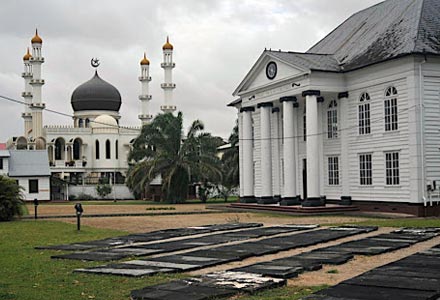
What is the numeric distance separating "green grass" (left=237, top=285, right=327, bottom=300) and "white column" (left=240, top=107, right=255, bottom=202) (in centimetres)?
3354

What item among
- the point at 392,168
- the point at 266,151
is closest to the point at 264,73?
the point at 266,151

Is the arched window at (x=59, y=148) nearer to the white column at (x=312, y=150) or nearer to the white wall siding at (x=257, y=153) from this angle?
the white wall siding at (x=257, y=153)

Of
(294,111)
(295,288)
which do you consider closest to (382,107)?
(294,111)

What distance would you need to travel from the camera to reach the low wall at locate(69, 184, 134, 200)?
71.4m

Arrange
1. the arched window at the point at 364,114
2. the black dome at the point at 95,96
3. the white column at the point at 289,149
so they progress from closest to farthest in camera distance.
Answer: the arched window at the point at 364,114, the white column at the point at 289,149, the black dome at the point at 95,96

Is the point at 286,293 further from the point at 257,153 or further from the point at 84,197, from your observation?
the point at 84,197

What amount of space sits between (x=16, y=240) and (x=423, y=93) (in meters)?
20.3

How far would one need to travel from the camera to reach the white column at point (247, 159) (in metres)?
44.6

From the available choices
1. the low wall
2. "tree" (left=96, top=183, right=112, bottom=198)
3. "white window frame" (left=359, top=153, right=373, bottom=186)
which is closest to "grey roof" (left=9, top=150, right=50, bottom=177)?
the low wall

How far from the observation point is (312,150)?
122 ft

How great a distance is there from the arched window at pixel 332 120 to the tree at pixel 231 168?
59.5ft

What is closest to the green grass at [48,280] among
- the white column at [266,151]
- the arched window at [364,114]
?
the arched window at [364,114]

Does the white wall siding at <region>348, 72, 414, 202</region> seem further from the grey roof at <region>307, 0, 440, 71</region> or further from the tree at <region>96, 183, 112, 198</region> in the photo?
the tree at <region>96, 183, 112, 198</region>

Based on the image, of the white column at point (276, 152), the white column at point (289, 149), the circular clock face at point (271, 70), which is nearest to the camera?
the white column at point (289, 149)
